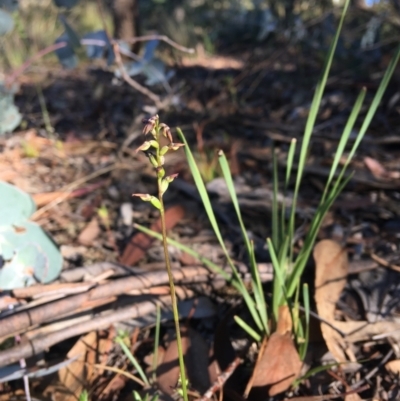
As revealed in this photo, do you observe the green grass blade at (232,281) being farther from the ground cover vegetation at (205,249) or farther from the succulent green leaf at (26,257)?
the succulent green leaf at (26,257)

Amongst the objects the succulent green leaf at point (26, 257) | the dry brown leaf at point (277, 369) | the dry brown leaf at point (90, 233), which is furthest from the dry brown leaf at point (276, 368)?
the dry brown leaf at point (90, 233)

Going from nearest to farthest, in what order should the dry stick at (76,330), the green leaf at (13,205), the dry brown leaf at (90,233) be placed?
the dry stick at (76,330)
the green leaf at (13,205)
the dry brown leaf at (90,233)

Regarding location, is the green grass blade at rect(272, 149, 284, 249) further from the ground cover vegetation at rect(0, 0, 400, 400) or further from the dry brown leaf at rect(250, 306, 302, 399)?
the dry brown leaf at rect(250, 306, 302, 399)

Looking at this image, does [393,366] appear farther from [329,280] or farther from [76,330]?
[76,330]

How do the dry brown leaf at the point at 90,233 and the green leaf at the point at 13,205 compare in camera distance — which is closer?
the green leaf at the point at 13,205

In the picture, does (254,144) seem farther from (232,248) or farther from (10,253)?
(10,253)

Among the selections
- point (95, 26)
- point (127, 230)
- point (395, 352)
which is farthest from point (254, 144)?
point (95, 26)

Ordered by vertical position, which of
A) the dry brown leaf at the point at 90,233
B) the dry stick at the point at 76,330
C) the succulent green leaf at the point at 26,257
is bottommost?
Answer: the dry stick at the point at 76,330
